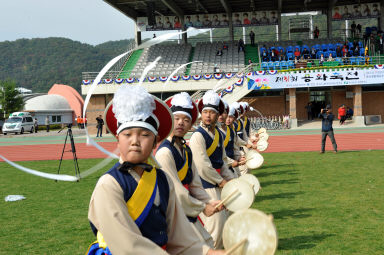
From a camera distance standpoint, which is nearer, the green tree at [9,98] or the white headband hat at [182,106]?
the white headband hat at [182,106]

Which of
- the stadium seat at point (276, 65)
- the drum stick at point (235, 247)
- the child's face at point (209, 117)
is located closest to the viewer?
the drum stick at point (235, 247)

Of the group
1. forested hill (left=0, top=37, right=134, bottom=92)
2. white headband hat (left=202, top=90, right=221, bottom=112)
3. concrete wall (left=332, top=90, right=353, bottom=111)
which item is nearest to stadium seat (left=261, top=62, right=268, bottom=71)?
concrete wall (left=332, top=90, right=353, bottom=111)

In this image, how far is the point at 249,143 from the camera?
12.1 m

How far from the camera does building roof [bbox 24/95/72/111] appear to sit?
7081 centimetres

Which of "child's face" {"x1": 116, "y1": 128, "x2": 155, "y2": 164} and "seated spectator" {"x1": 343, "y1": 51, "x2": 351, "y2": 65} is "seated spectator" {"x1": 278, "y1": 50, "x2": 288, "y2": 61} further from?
"child's face" {"x1": 116, "y1": 128, "x2": 155, "y2": 164}

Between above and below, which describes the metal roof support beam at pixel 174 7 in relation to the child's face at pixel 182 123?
above

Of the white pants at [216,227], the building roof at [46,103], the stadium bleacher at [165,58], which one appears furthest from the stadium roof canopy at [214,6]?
the white pants at [216,227]

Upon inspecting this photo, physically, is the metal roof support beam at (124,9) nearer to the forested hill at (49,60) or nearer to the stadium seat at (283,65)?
the stadium seat at (283,65)

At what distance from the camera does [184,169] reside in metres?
4.38

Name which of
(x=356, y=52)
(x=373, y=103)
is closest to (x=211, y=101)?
(x=356, y=52)

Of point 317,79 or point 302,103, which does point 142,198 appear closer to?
point 317,79

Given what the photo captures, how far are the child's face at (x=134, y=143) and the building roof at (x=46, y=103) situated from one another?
70.6 meters

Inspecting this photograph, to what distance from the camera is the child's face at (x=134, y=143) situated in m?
2.62

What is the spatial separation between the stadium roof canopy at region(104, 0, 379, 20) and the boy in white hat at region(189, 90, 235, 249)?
1455 inches
